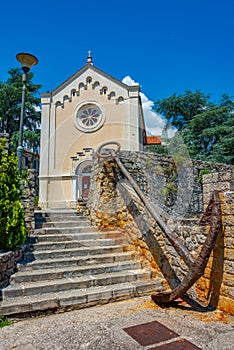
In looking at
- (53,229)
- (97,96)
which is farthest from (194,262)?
(97,96)

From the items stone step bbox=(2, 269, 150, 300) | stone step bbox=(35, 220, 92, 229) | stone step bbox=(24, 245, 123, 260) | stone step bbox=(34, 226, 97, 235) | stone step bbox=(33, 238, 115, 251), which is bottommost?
stone step bbox=(2, 269, 150, 300)

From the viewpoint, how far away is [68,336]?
Result: 2445mm

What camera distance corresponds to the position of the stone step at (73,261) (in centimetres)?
367

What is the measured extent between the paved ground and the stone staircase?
16 centimetres

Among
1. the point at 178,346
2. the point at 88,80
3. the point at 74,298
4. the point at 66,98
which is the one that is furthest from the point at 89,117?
the point at 178,346

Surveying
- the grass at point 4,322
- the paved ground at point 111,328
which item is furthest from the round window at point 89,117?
the grass at point 4,322

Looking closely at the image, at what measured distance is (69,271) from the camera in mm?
3654

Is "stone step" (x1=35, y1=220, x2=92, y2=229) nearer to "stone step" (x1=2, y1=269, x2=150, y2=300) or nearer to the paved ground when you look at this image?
"stone step" (x1=2, y1=269, x2=150, y2=300)

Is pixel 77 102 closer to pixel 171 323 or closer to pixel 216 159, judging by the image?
pixel 216 159

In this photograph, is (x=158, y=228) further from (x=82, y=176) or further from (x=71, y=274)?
(x=82, y=176)

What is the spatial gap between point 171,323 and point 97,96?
1261 centimetres

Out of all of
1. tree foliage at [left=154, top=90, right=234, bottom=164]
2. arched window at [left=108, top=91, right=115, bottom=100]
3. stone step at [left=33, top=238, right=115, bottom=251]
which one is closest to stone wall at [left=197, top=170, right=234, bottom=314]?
stone step at [left=33, top=238, right=115, bottom=251]

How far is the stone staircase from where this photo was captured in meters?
3.04

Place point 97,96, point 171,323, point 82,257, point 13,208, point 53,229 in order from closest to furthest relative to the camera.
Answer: point 171,323 < point 13,208 < point 82,257 < point 53,229 < point 97,96
